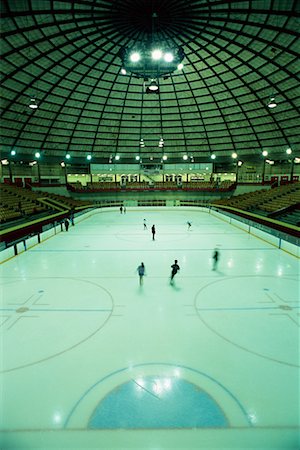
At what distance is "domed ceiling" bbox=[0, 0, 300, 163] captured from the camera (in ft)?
61.7

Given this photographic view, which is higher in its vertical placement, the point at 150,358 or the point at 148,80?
the point at 148,80

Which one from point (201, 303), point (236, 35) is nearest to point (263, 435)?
point (201, 303)

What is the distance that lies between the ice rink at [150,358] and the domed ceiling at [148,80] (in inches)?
616

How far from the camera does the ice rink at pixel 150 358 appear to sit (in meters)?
3.98

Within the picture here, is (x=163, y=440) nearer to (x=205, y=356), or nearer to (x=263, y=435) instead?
(x=263, y=435)

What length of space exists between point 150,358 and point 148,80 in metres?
24.6

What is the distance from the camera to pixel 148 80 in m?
23.2

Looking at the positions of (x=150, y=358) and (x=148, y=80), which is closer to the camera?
(x=150, y=358)

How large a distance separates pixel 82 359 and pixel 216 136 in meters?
43.9

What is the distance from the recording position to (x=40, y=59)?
989 inches

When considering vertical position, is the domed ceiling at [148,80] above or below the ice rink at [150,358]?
above

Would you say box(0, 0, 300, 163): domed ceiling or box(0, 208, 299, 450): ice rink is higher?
box(0, 0, 300, 163): domed ceiling

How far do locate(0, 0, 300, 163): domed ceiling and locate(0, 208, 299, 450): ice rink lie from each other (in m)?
15.6

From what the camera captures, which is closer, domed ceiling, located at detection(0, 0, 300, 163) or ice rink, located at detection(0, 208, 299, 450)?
ice rink, located at detection(0, 208, 299, 450)
